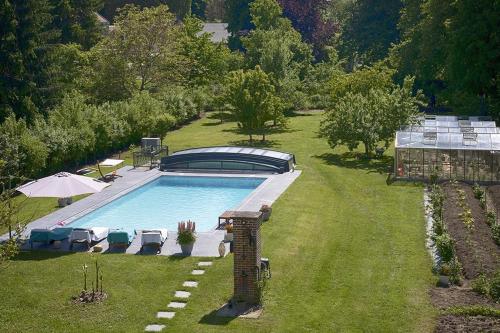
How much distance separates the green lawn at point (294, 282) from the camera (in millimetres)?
18719

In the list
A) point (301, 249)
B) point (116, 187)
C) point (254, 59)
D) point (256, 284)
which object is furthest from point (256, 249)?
point (254, 59)

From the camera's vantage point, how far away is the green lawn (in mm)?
18719

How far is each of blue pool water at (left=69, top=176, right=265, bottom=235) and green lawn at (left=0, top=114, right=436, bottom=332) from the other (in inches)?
149

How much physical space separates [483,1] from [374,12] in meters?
32.4

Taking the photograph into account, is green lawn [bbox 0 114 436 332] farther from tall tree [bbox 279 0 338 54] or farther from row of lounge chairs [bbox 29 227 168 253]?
tall tree [bbox 279 0 338 54]

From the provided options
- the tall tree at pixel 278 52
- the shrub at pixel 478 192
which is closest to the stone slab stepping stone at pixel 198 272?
the shrub at pixel 478 192

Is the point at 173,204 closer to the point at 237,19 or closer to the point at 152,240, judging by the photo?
the point at 152,240

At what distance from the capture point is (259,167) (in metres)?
40.3

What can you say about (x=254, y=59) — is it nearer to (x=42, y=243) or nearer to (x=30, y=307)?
(x=42, y=243)

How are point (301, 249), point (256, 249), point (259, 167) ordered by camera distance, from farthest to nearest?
point (259, 167)
point (301, 249)
point (256, 249)

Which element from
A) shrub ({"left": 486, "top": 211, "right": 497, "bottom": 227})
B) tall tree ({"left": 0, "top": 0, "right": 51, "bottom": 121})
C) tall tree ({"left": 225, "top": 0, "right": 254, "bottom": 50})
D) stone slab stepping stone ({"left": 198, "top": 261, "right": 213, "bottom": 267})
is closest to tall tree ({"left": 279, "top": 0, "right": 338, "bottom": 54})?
tall tree ({"left": 225, "top": 0, "right": 254, "bottom": 50})

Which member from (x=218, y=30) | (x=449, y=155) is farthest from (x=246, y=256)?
(x=218, y=30)

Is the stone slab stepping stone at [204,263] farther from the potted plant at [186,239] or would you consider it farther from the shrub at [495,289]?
the shrub at [495,289]

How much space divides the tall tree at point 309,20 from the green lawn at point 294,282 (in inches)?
2390
